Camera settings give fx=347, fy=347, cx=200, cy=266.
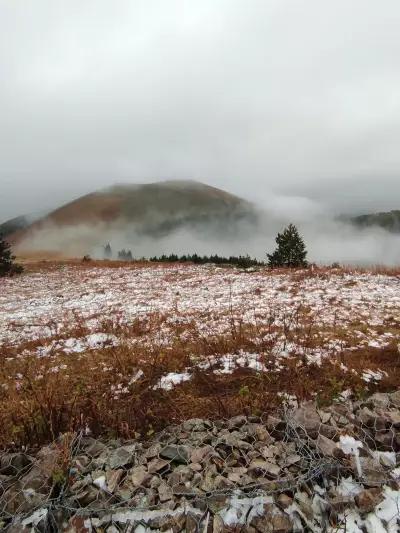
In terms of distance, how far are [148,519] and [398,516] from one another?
2913mm

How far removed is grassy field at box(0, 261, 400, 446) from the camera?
6270mm

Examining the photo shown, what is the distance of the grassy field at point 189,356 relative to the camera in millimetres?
6270

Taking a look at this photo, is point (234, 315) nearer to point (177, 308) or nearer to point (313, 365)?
point (177, 308)

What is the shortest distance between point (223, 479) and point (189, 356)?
4.71 meters

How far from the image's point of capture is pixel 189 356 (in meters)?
8.90

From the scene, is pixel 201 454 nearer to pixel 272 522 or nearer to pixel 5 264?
pixel 272 522

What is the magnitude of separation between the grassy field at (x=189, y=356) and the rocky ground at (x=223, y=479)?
0.89 meters

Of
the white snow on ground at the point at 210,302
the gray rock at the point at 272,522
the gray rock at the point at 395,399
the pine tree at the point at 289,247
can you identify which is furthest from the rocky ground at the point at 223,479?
the pine tree at the point at 289,247

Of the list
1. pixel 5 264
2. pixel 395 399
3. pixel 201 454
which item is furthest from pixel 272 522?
pixel 5 264

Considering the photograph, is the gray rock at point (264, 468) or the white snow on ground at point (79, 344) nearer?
the gray rock at point (264, 468)

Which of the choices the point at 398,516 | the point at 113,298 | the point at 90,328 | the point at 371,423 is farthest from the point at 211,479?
the point at 113,298

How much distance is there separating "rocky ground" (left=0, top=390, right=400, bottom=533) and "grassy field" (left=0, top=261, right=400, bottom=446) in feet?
2.93

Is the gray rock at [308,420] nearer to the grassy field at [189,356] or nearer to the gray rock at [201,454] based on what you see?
the grassy field at [189,356]

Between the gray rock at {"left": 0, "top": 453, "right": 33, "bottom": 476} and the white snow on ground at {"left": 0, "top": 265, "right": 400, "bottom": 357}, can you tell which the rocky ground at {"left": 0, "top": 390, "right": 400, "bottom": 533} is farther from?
the white snow on ground at {"left": 0, "top": 265, "right": 400, "bottom": 357}
